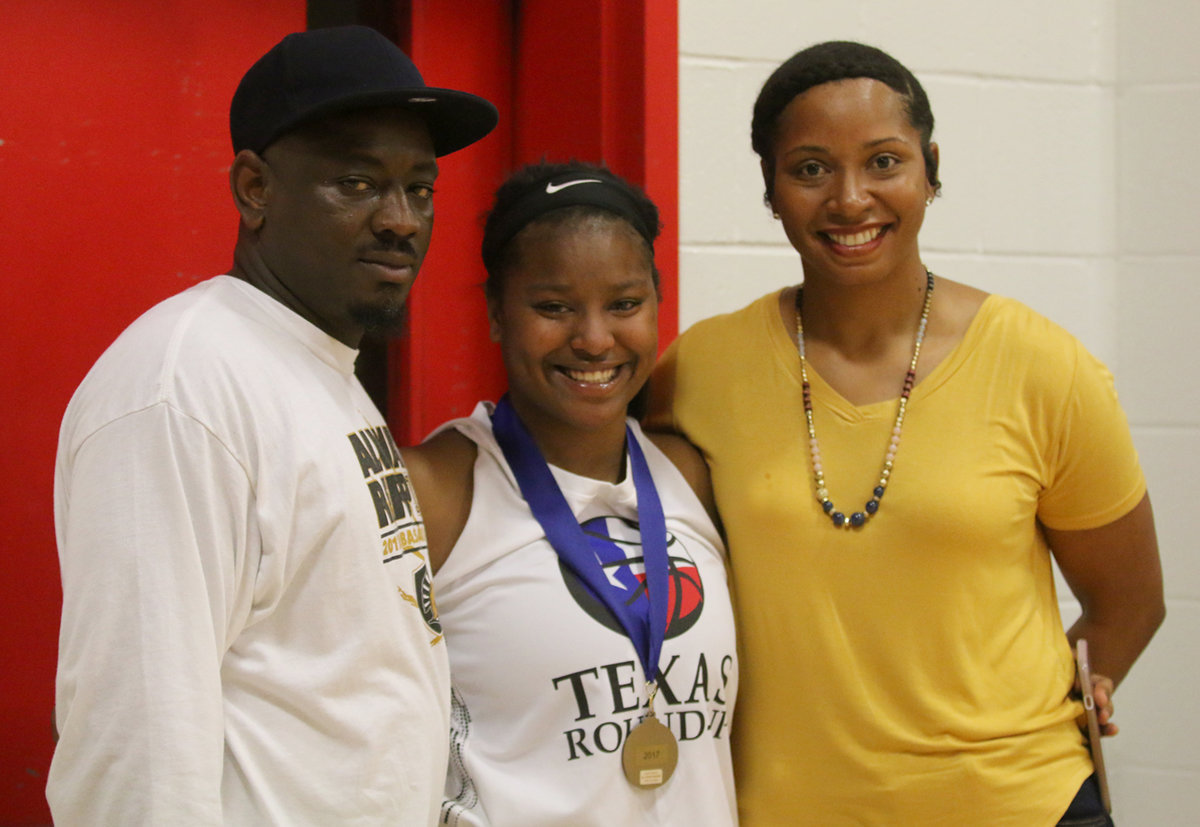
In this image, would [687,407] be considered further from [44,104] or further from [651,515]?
[44,104]

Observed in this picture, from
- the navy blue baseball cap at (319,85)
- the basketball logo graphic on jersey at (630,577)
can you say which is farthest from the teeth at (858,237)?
the navy blue baseball cap at (319,85)

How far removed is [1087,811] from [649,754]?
0.74 metres

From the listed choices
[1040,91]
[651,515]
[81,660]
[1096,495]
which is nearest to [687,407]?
[651,515]

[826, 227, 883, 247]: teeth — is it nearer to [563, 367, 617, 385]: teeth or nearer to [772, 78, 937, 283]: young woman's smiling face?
[772, 78, 937, 283]: young woman's smiling face

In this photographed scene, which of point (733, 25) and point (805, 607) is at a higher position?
point (733, 25)

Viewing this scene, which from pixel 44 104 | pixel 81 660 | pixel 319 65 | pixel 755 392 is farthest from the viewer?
pixel 44 104

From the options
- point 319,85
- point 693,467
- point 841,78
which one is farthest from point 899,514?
point 319,85

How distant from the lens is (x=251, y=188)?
56.9 inches

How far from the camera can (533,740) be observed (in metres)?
1.63

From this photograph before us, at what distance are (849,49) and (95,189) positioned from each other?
1.43 metres

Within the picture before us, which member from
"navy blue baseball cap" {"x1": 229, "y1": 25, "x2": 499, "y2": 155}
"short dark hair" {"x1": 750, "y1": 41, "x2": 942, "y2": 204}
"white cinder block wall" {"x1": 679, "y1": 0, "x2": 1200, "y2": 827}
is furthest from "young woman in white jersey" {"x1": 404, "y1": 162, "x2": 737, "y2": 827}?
"white cinder block wall" {"x1": 679, "y1": 0, "x2": 1200, "y2": 827}

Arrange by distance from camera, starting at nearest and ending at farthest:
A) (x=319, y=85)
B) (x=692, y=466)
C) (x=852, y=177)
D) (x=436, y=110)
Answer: (x=319, y=85), (x=436, y=110), (x=852, y=177), (x=692, y=466)

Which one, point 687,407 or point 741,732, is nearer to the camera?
point 741,732

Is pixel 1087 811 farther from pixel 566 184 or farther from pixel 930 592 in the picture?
pixel 566 184
